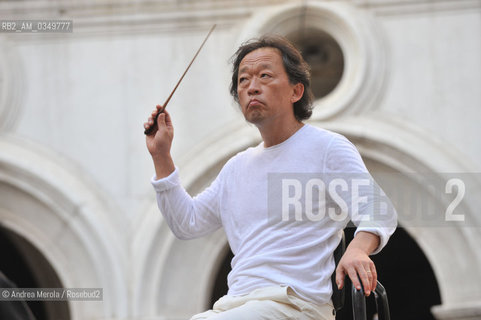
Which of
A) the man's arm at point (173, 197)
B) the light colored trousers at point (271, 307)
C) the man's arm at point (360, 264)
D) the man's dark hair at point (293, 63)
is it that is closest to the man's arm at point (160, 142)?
the man's arm at point (173, 197)

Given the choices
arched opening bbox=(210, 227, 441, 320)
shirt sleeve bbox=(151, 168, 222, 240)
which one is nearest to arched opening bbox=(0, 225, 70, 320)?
arched opening bbox=(210, 227, 441, 320)

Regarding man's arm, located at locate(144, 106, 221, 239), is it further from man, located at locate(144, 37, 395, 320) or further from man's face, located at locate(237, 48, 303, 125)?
man's face, located at locate(237, 48, 303, 125)

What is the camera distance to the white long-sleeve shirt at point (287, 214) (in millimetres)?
2760

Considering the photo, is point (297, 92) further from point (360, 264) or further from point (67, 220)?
point (67, 220)

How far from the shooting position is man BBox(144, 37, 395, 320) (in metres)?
2.68

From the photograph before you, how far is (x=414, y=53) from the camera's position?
752 cm

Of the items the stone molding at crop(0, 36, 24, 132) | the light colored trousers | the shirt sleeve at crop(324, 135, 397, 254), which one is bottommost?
the light colored trousers

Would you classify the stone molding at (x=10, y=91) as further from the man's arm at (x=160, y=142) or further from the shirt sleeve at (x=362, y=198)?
the shirt sleeve at (x=362, y=198)

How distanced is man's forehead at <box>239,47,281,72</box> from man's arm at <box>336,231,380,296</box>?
28.3 inches

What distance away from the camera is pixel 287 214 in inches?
111

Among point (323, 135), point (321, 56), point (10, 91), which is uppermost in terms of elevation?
point (321, 56)

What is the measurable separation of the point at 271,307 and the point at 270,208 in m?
0.38

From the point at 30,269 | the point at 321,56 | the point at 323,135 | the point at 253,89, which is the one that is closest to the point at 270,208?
the point at 323,135

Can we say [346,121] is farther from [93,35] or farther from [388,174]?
[93,35]
